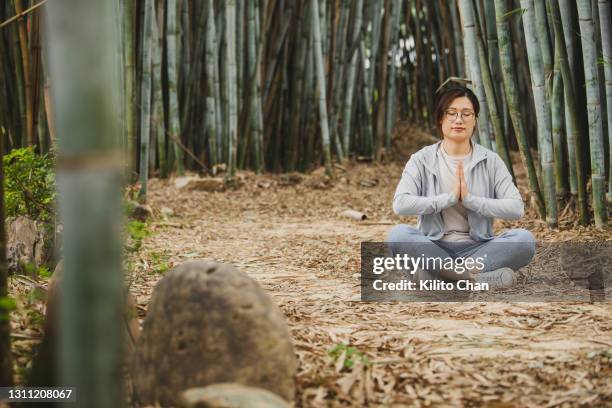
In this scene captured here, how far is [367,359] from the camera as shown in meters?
1.61

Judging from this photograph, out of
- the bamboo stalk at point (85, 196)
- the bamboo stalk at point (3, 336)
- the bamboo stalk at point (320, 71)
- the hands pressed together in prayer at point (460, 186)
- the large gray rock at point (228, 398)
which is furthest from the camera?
the bamboo stalk at point (320, 71)

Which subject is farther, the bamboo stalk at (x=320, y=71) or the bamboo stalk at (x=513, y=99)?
the bamboo stalk at (x=320, y=71)

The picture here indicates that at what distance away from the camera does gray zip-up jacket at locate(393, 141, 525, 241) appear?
7.53 ft

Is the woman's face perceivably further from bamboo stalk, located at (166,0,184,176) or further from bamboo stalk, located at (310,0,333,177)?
bamboo stalk, located at (310,0,333,177)

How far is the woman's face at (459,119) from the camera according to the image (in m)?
2.30

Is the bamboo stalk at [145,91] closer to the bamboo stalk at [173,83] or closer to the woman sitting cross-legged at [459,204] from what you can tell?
the bamboo stalk at [173,83]

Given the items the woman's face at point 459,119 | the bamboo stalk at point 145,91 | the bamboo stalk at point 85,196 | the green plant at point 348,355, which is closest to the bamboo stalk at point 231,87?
the bamboo stalk at point 145,91

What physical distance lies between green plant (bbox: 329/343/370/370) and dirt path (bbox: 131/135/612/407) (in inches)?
0.4

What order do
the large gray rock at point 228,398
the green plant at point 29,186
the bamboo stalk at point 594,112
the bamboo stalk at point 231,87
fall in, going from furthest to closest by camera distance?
the bamboo stalk at point 231,87, the bamboo stalk at point 594,112, the green plant at point 29,186, the large gray rock at point 228,398

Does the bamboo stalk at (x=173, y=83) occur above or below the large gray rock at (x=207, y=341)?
above

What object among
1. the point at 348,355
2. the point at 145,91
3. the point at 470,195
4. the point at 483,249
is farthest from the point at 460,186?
the point at 145,91

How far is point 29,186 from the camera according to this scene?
2.70 meters

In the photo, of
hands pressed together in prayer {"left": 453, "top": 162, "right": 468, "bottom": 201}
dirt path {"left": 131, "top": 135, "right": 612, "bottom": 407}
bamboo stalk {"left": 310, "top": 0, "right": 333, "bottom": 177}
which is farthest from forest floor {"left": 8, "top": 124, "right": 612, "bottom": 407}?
bamboo stalk {"left": 310, "top": 0, "right": 333, "bottom": 177}

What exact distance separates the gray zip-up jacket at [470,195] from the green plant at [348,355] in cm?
76
